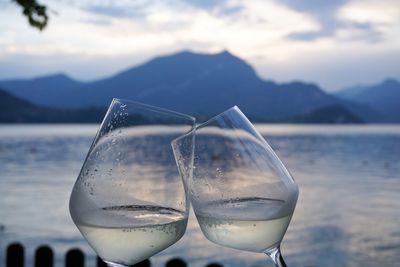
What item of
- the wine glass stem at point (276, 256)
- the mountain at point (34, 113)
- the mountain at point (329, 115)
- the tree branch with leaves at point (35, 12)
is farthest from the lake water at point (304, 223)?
the mountain at point (329, 115)

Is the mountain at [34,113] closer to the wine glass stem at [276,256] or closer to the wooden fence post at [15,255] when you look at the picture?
the wooden fence post at [15,255]

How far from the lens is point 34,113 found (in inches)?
6585

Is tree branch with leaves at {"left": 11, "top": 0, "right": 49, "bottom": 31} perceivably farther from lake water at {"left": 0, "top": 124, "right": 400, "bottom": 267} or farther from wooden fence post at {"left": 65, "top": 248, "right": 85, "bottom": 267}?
lake water at {"left": 0, "top": 124, "right": 400, "bottom": 267}

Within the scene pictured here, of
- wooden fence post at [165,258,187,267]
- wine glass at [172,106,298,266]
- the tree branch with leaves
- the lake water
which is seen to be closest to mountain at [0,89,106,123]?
the lake water

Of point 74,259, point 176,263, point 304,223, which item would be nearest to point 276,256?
point 176,263

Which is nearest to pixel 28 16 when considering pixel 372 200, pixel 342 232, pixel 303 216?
pixel 342 232

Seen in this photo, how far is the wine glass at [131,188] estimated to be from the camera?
3.41 feet

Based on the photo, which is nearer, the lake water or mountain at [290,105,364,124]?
the lake water

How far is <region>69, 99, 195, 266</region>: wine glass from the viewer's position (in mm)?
1038

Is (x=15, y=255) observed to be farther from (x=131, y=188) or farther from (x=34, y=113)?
(x=34, y=113)

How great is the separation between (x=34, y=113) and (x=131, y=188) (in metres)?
174

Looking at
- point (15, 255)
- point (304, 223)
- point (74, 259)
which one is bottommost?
point (304, 223)

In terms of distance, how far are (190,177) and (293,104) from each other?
184 metres

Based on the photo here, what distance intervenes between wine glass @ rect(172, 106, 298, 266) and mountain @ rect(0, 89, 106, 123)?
138 meters
